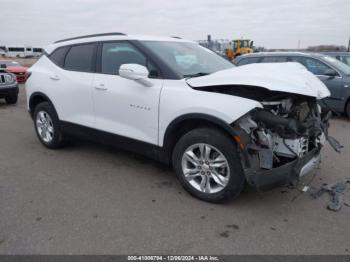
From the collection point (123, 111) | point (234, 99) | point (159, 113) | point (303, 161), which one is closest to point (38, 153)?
point (123, 111)

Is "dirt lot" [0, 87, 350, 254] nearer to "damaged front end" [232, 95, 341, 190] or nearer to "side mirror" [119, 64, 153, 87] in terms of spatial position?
"damaged front end" [232, 95, 341, 190]

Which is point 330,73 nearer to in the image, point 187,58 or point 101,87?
point 187,58

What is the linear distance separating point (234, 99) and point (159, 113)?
0.92m

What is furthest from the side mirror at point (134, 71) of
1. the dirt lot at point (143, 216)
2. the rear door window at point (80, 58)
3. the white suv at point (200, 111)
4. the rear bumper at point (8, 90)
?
the rear bumper at point (8, 90)

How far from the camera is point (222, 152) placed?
3.36 metres

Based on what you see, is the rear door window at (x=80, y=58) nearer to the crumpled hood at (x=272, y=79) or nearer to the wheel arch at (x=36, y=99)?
the wheel arch at (x=36, y=99)

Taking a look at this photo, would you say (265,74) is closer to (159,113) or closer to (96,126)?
(159,113)

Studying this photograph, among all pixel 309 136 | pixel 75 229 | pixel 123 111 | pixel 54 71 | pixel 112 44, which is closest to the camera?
pixel 75 229

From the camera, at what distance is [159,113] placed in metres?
3.78

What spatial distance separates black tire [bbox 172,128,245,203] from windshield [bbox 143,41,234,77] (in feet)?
2.47

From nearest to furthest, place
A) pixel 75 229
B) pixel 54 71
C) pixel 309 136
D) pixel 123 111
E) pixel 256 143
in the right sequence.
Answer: pixel 75 229 → pixel 256 143 → pixel 309 136 → pixel 123 111 → pixel 54 71

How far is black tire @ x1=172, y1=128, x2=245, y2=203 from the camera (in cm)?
331

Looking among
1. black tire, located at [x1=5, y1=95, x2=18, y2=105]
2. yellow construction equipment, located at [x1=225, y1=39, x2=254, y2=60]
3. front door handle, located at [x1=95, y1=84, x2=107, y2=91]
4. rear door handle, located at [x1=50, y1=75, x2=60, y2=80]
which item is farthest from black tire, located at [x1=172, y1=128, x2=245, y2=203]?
yellow construction equipment, located at [x1=225, y1=39, x2=254, y2=60]

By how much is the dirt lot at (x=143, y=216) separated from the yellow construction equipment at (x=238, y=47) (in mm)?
23145
